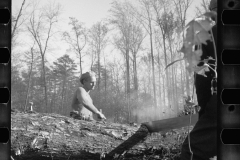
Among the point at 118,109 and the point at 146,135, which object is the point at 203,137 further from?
the point at 118,109

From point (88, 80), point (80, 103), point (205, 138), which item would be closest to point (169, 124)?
point (205, 138)

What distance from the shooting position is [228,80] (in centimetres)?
74

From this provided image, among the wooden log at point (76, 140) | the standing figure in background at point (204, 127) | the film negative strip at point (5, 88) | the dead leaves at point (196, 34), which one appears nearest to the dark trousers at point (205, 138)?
the standing figure in background at point (204, 127)

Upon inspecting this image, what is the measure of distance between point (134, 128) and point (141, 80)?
14670 millimetres

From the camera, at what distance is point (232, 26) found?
75cm

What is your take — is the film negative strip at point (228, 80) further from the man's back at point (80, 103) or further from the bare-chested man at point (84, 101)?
the man's back at point (80, 103)

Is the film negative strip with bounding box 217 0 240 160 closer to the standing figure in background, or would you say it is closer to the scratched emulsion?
the scratched emulsion

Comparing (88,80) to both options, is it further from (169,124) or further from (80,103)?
(169,124)

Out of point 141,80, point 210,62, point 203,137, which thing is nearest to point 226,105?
point 210,62

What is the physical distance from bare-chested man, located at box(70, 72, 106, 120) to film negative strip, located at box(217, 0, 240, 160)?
3790mm

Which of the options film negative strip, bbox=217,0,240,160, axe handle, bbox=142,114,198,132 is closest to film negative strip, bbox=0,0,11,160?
film negative strip, bbox=217,0,240,160

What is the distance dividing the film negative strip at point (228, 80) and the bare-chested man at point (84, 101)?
3.79 m

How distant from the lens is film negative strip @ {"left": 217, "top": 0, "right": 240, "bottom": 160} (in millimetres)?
738

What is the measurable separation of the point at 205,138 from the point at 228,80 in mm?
1017
